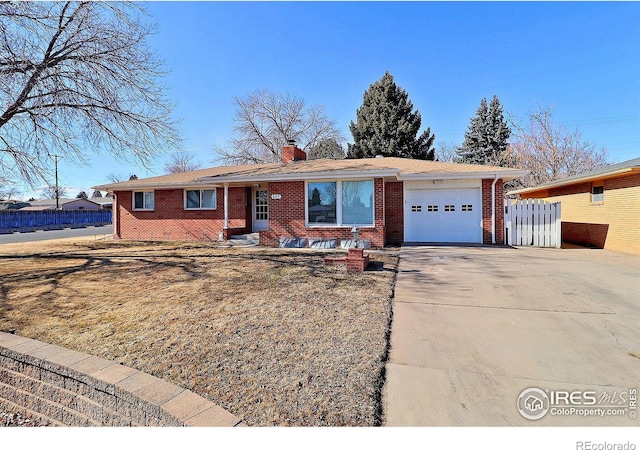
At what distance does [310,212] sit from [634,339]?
903cm

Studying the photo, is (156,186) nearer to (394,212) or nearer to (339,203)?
(339,203)

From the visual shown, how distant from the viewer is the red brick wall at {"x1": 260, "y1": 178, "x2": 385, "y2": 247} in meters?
10.7

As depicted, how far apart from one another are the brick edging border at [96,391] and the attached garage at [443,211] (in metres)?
10.9

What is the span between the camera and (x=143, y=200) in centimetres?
1546

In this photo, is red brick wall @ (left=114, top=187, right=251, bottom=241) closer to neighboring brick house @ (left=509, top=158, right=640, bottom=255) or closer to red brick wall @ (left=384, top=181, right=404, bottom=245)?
Answer: red brick wall @ (left=384, top=181, right=404, bottom=245)

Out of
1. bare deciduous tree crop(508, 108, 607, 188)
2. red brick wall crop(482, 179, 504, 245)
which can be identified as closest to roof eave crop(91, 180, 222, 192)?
red brick wall crop(482, 179, 504, 245)

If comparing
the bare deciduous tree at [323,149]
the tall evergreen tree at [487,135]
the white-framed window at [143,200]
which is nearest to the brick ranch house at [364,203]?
the white-framed window at [143,200]

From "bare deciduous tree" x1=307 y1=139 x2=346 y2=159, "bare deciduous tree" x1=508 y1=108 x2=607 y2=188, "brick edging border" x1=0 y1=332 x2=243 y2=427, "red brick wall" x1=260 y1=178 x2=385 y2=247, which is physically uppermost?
"bare deciduous tree" x1=307 y1=139 x2=346 y2=159

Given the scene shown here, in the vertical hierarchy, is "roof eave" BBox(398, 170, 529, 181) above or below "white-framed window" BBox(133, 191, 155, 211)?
above

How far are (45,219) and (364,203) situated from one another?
1370 inches

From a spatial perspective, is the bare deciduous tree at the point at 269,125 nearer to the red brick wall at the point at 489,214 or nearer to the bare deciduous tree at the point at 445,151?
the bare deciduous tree at the point at 445,151

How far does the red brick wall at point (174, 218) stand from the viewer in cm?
1395

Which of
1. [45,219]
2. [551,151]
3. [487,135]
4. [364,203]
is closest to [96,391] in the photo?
[364,203]
